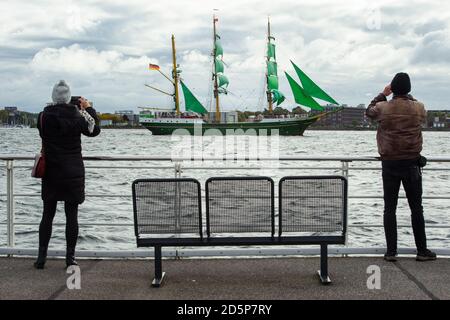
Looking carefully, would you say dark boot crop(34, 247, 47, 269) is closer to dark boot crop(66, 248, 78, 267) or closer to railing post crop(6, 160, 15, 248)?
dark boot crop(66, 248, 78, 267)

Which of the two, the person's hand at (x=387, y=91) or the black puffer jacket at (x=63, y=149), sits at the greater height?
the person's hand at (x=387, y=91)

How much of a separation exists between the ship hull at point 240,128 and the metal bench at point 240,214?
8487cm

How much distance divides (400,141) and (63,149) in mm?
2658

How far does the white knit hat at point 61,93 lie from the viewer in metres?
4.59

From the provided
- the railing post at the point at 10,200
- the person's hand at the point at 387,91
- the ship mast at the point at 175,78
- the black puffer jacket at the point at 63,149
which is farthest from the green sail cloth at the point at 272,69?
the black puffer jacket at the point at 63,149

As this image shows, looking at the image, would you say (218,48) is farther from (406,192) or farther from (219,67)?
(406,192)

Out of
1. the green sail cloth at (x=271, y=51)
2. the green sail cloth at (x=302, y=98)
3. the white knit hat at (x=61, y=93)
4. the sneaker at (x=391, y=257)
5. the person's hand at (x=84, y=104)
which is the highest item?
the green sail cloth at (x=271, y=51)

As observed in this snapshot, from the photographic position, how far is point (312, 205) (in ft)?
14.0

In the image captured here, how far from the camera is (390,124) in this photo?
4.87 meters

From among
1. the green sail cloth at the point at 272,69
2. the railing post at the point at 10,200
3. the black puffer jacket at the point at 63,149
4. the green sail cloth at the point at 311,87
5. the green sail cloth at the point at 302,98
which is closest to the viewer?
the black puffer jacket at the point at 63,149

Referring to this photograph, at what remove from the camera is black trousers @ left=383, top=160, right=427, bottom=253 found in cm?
491

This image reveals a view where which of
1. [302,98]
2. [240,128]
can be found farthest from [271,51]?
[302,98]

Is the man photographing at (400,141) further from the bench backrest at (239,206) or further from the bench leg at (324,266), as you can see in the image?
the bench backrest at (239,206)

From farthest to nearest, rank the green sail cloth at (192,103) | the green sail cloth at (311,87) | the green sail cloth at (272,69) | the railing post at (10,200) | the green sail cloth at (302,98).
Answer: the green sail cloth at (272,69) → the green sail cloth at (192,103) → the green sail cloth at (302,98) → the green sail cloth at (311,87) → the railing post at (10,200)
